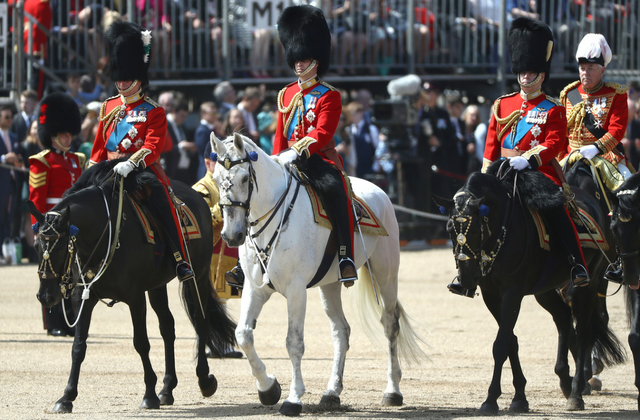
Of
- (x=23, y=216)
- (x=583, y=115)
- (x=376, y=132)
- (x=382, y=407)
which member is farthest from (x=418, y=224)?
(x=382, y=407)

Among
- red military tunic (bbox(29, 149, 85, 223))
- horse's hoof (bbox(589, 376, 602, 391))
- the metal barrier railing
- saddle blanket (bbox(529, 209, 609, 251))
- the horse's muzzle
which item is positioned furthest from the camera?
the metal barrier railing

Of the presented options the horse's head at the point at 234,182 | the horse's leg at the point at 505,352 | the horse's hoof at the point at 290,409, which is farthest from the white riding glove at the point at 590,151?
the horse's hoof at the point at 290,409

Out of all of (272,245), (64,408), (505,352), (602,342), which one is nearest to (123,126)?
(272,245)

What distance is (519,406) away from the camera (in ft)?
23.9

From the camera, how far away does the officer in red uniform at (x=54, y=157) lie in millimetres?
9969

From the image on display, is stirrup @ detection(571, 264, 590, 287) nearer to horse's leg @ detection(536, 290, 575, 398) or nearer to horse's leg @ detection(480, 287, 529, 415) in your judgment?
horse's leg @ detection(480, 287, 529, 415)

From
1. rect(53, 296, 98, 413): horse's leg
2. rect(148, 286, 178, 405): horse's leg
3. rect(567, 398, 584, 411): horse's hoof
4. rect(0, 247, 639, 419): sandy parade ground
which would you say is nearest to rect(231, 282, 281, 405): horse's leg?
rect(0, 247, 639, 419): sandy parade ground

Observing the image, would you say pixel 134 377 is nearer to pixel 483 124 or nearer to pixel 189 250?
pixel 189 250

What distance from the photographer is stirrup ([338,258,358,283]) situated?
746cm

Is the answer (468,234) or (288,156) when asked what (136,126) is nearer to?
(288,156)

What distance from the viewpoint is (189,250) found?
838 centimetres

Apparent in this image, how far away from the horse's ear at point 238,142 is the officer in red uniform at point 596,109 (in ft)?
10.3

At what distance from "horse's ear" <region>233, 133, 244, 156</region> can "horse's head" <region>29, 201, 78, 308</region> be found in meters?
1.30

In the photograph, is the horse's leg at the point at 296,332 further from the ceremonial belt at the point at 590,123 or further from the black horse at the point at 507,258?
the ceremonial belt at the point at 590,123
